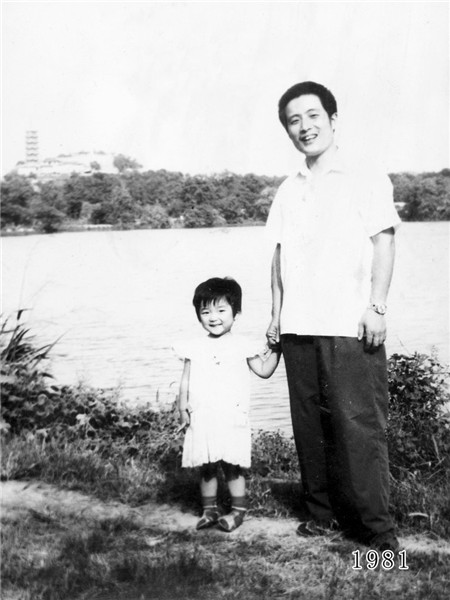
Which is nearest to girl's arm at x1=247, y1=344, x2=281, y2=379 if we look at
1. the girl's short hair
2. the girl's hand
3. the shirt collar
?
the girl's short hair

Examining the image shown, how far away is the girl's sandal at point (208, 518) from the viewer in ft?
11.4

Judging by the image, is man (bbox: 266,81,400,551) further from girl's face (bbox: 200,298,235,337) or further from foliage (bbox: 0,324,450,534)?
foliage (bbox: 0,324,450,534)

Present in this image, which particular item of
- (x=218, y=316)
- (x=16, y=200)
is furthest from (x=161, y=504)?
(x=16, y=200)

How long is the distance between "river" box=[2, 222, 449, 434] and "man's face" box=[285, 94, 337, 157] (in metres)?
1.35

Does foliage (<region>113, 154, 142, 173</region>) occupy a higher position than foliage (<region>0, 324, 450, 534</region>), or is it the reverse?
foliage (<region>113, 154, 142, 173</region>)

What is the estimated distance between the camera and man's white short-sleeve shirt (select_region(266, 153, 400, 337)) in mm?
3066

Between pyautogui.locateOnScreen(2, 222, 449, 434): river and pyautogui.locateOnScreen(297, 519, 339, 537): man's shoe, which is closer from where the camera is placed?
pyautogui.locateOnScreen(297, 519, 339, 537): man's shoe

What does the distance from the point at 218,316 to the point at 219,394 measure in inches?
15.4

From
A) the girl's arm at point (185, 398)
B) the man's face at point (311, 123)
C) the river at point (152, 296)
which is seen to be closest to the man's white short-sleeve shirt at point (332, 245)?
the man's face at point (311, 123)

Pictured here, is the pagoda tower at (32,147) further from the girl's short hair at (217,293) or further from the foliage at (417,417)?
the foliage at (417,417)

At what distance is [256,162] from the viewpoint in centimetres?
435

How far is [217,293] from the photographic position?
11.2 feet

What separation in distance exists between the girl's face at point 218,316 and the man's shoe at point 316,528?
104 centimetres

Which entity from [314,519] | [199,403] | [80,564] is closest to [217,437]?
[199,403]
